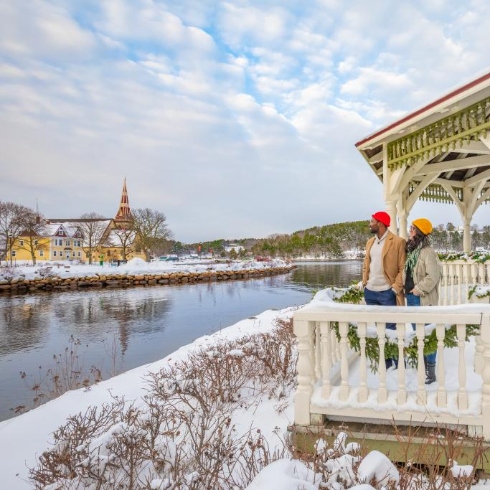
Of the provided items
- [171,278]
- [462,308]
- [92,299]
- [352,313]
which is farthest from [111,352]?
[171,278]

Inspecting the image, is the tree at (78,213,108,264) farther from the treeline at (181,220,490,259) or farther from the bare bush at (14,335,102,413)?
the bare bush at (14,335,102,413)

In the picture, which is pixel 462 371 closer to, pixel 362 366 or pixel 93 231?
pixel 362 366

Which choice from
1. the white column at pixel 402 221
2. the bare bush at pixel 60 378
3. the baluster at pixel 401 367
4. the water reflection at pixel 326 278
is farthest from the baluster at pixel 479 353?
the water reflection at pixel 326 278

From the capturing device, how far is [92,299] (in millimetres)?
19078

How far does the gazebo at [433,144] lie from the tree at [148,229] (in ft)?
124

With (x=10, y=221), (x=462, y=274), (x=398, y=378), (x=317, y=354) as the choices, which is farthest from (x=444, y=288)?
(x=10, y=221)

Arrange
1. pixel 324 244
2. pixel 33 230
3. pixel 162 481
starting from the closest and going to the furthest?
pixel 162 481
pixel 33 230
pixel 324 244

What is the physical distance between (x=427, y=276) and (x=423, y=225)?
0.50 meters

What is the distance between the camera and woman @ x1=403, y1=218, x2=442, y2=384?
128 inches

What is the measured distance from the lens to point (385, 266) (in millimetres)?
3361

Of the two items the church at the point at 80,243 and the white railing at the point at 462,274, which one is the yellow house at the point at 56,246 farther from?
the white railing at the point at 462,274

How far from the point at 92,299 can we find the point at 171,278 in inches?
440

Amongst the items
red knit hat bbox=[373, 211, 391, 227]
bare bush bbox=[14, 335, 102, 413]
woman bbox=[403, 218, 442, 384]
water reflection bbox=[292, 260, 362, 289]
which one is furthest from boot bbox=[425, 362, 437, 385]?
water reflection bbox=[292, 260, 362, 289]

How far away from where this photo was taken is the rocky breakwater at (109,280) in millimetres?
23397
